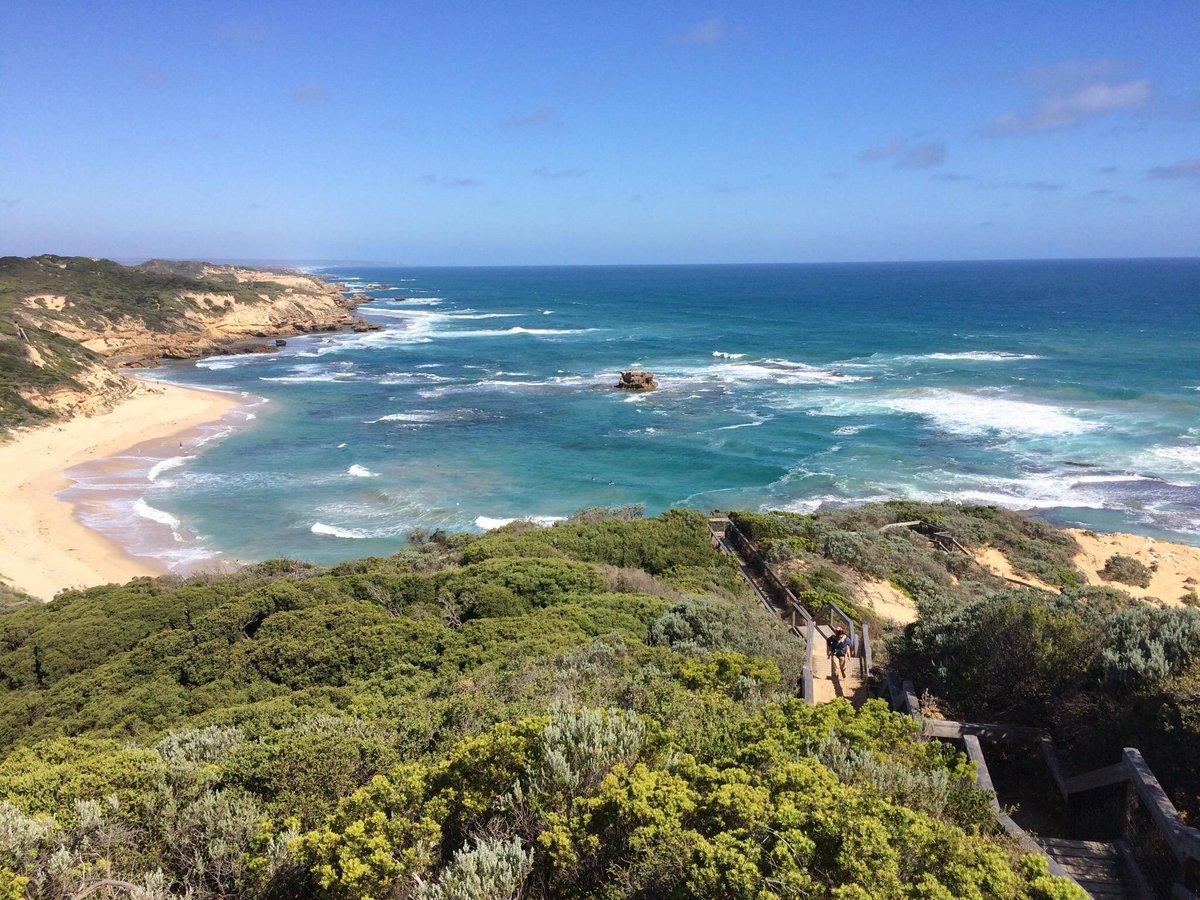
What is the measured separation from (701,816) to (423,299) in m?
137

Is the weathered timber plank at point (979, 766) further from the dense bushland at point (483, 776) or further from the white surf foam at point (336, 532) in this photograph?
the white surf foam at point (336, 532)

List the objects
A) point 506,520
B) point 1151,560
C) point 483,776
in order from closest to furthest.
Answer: point 483,776, point 1151,560, point 506,520

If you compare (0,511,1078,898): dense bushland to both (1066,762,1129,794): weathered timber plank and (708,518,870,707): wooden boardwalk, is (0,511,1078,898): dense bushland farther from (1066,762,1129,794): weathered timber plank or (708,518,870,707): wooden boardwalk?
(1066,762,1129,794): weathered timber plank

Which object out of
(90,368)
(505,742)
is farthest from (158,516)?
(505,742)

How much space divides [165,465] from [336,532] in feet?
45.5

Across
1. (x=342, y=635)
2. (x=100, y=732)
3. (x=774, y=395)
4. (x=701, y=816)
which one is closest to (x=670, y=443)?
(x=774, y=395)

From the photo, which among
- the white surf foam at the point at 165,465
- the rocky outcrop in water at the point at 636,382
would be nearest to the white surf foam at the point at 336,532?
the white surf foam at the point at 165,465

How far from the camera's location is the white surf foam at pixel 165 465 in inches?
1266

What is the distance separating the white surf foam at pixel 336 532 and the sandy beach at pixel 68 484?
5.02 metres

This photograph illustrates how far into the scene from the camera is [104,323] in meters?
63.5

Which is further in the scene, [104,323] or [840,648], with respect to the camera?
[104,323]

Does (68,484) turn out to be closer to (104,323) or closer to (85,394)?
(85,394)

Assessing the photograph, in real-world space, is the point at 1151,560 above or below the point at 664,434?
below

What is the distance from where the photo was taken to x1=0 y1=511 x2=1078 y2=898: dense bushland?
4367 mm
